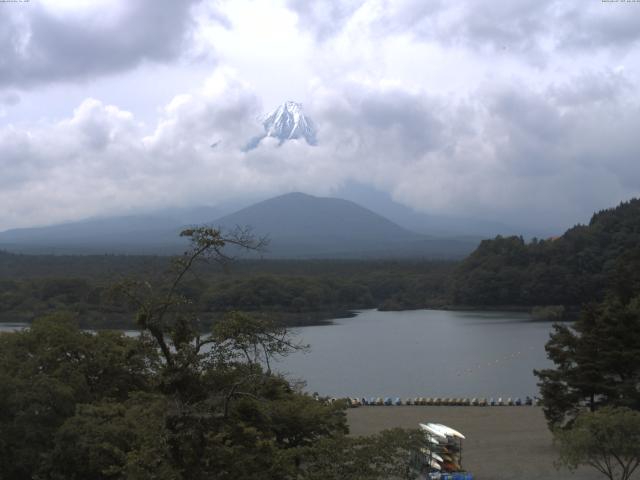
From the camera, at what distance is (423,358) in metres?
31.5

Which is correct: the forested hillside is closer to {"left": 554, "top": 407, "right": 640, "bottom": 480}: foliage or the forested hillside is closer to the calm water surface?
the calm water surface

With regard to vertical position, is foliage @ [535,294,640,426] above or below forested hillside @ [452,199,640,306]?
below

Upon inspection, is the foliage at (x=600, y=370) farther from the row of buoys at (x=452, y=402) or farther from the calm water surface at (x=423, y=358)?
the calm water surface at (x=423, y=358)

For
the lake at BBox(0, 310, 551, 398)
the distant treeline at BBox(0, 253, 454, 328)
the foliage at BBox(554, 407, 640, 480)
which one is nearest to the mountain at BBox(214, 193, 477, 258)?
the distant treeline at BBox(0, 253, 454, 328)

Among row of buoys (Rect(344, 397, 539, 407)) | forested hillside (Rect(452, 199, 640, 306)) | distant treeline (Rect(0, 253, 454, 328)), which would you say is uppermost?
forested hillside (Rect(452, 199, 640, 306))

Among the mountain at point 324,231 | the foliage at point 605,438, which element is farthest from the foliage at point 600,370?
the mountain at point 324,231

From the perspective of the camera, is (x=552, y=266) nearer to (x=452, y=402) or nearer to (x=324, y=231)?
(x=452, y=402)

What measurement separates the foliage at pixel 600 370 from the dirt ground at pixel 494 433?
0.97 m

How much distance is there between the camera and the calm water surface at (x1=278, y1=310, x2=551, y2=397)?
2520 cm

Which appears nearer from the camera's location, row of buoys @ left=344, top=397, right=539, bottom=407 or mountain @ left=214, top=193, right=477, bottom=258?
row of buoys @ left=344, top=397, right=539, bottom=407

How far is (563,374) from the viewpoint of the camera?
1508cm

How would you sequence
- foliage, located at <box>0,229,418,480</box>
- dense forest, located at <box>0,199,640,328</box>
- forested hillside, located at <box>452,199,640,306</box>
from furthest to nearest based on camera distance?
forested hillside, located at <box>452,199,640,306</box> → dense forest, located at <box>0,199,640,328</box> → foliage, located at <box>0,229,418,480</box>

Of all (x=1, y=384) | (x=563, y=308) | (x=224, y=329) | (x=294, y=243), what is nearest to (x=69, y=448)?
(x=1, y=384)

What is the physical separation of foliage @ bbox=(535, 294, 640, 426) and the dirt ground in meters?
0.97
